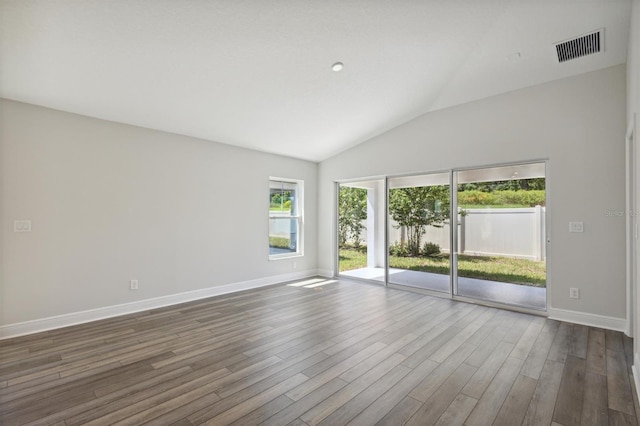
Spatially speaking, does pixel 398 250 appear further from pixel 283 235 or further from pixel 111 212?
pixel 111 212

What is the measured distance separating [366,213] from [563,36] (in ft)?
12.8

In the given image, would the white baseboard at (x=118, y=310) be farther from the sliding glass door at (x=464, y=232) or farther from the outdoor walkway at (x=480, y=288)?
the outdoor walkway at (x=480, y=288)

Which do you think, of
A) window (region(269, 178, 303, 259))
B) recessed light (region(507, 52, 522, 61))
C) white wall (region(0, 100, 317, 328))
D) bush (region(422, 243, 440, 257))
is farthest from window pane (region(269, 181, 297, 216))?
recessed light (region(507, 52, 522, 61))

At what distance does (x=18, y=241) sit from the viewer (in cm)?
332

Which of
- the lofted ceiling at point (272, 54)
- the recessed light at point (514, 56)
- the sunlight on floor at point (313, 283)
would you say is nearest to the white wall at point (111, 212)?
the lofted ceiling at point (272, 54)

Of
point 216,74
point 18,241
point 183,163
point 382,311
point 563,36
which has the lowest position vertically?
point 382,311

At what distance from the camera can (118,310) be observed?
400 centimetres

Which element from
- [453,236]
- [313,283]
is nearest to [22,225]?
[313,283]

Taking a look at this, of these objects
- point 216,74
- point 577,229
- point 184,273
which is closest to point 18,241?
point 184,273

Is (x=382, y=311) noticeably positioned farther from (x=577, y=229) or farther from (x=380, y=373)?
(x=577, y=229)

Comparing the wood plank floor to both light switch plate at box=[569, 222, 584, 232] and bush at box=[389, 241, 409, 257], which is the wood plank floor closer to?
light switch plate at box=[569, 222, 584, 232]

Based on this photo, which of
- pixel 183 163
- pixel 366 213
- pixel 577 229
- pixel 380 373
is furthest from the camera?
pixel 366 213

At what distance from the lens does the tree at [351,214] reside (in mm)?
6320

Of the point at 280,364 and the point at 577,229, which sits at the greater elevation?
the point at 577,229
